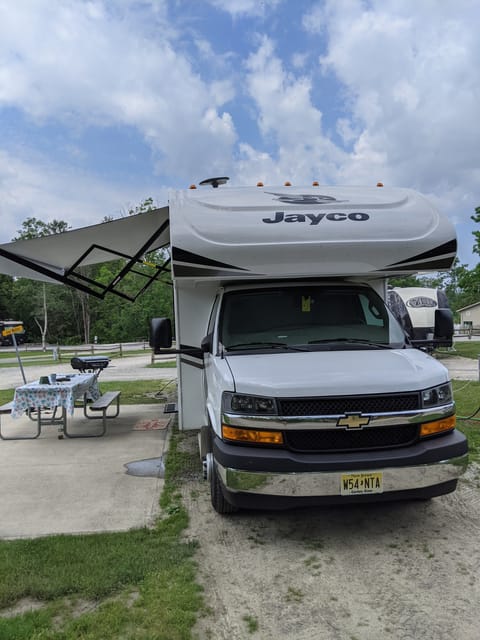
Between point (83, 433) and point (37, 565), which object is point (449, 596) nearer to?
point (37, 565)

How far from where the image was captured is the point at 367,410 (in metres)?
3.77

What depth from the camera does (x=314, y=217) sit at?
4809mm

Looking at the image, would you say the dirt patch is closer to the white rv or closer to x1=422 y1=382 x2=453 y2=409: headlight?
the white rv

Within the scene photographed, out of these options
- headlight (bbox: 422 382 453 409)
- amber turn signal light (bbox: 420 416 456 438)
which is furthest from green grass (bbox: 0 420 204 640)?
headlight (bbox: 422 382 453 409)

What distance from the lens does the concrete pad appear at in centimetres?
450

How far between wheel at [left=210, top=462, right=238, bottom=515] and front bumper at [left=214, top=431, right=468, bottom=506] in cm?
42

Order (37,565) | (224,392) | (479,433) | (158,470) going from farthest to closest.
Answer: (479,433) → (158,470) → (224,392) → (37,565)

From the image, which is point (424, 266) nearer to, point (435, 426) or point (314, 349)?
point (314, 349)

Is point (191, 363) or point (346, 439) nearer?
point (346, 439)

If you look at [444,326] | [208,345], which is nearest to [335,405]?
[208,345]

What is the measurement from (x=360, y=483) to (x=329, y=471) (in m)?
0.25

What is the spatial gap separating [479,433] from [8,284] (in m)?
60.6

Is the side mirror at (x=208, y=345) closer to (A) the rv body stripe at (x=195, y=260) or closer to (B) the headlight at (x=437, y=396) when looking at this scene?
(A) the rv body stripe at (x=195, y=260)

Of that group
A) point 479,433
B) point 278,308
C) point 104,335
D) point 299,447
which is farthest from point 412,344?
point 104,335
